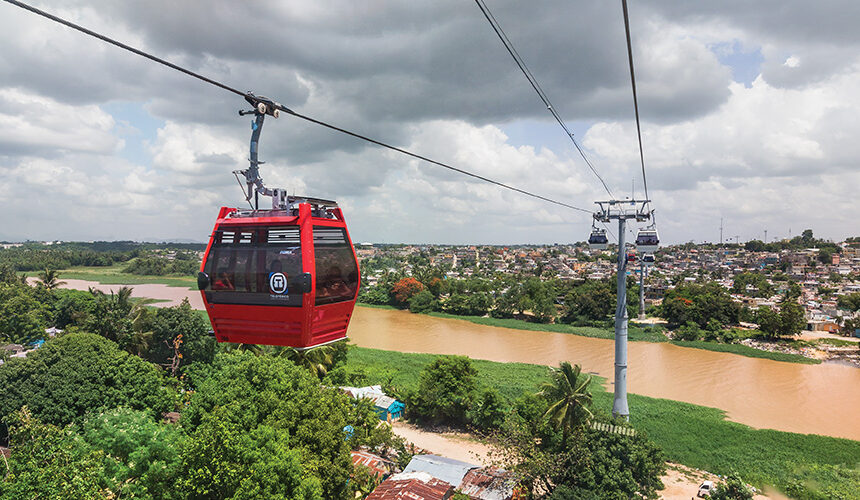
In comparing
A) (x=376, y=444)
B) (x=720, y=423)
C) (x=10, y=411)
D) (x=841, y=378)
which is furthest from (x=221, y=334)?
(x=841, y=378)

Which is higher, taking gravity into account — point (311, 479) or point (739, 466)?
point (311, 479)

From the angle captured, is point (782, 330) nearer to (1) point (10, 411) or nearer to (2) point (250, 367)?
(2) point (250, 367)

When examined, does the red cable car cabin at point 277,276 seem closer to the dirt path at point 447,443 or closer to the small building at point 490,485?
the small building at point 490,485

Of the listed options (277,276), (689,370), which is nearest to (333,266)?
(277,276)

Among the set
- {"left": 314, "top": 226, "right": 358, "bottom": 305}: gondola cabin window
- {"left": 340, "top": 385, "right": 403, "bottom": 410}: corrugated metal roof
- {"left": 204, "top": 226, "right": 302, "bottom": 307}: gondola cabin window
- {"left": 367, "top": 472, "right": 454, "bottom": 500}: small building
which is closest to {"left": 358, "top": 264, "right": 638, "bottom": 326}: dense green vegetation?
{"left": 340, "top": 385, "right": 403, "bottom": 410}: corrugated metal roof

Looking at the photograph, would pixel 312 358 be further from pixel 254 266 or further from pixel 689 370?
pixel 689 370

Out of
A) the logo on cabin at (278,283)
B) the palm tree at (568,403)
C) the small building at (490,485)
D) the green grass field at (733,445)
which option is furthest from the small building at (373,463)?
the logo on cabin at (278,283)
